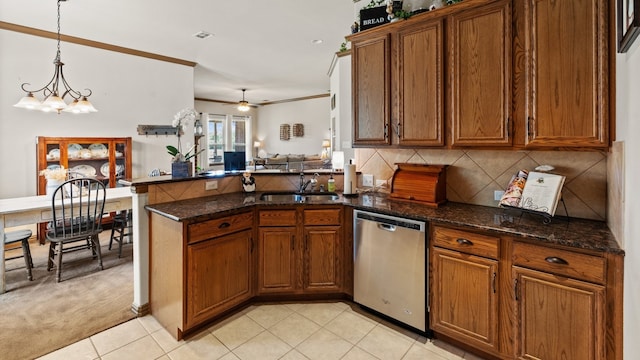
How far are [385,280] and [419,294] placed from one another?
277mm

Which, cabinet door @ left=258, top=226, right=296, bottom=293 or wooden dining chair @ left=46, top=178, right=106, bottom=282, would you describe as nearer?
cabinet door @ left=258, top=226, right=296, bottom=293

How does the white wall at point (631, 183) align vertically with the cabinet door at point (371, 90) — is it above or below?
below

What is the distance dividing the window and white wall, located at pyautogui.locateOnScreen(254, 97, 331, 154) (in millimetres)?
543

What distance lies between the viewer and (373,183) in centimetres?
314

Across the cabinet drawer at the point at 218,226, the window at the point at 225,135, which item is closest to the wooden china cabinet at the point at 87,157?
the cabinet drawer at the point at 218,226

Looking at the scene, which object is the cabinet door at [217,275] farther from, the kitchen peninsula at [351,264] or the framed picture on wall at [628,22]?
the framed picture on wall at [628,22]

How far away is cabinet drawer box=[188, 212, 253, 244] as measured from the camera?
2160 millimetres

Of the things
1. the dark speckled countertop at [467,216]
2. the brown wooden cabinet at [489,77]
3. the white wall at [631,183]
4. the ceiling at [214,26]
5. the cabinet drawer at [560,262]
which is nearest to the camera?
the white wall at [631,183]

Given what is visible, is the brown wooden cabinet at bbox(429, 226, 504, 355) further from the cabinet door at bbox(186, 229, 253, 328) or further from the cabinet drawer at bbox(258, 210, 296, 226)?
the cabinet door at bbox(186, 229, 253, 328)

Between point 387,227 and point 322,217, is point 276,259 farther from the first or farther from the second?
point 387,227

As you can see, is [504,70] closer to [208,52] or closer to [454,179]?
[454,179]

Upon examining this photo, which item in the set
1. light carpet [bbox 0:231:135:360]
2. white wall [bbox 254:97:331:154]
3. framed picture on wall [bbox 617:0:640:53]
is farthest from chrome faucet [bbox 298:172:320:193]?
white wall [bbox 254:97:331:154]

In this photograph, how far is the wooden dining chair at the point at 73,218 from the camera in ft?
10.3

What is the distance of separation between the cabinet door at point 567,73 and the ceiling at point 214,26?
2.30m
